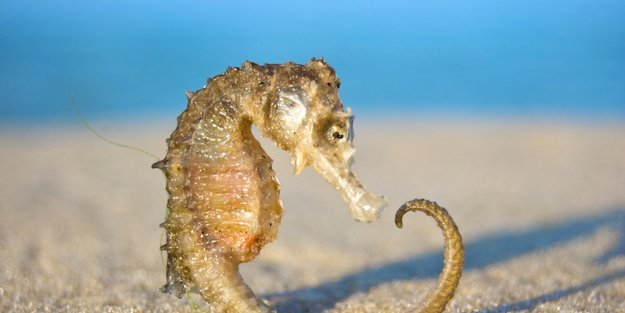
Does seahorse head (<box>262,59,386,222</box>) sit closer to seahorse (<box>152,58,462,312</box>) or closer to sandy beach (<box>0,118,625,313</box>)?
seahorse (<box>152,58,462,312</box>)

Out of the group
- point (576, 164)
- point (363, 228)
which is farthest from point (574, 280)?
point (576, 164)

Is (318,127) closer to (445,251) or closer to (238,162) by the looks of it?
(238,162)

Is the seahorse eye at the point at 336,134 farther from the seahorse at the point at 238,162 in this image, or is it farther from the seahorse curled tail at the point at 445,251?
the seahorse curled tail at the point at 445,251

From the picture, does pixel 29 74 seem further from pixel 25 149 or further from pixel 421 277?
pixel 421 277

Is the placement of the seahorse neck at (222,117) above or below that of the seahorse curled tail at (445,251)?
above

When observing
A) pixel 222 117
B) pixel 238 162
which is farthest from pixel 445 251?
pixel 222 117

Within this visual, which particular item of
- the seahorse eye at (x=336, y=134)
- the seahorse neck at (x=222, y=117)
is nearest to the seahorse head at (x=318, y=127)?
the seahorse eye at (x=336, y=134)
